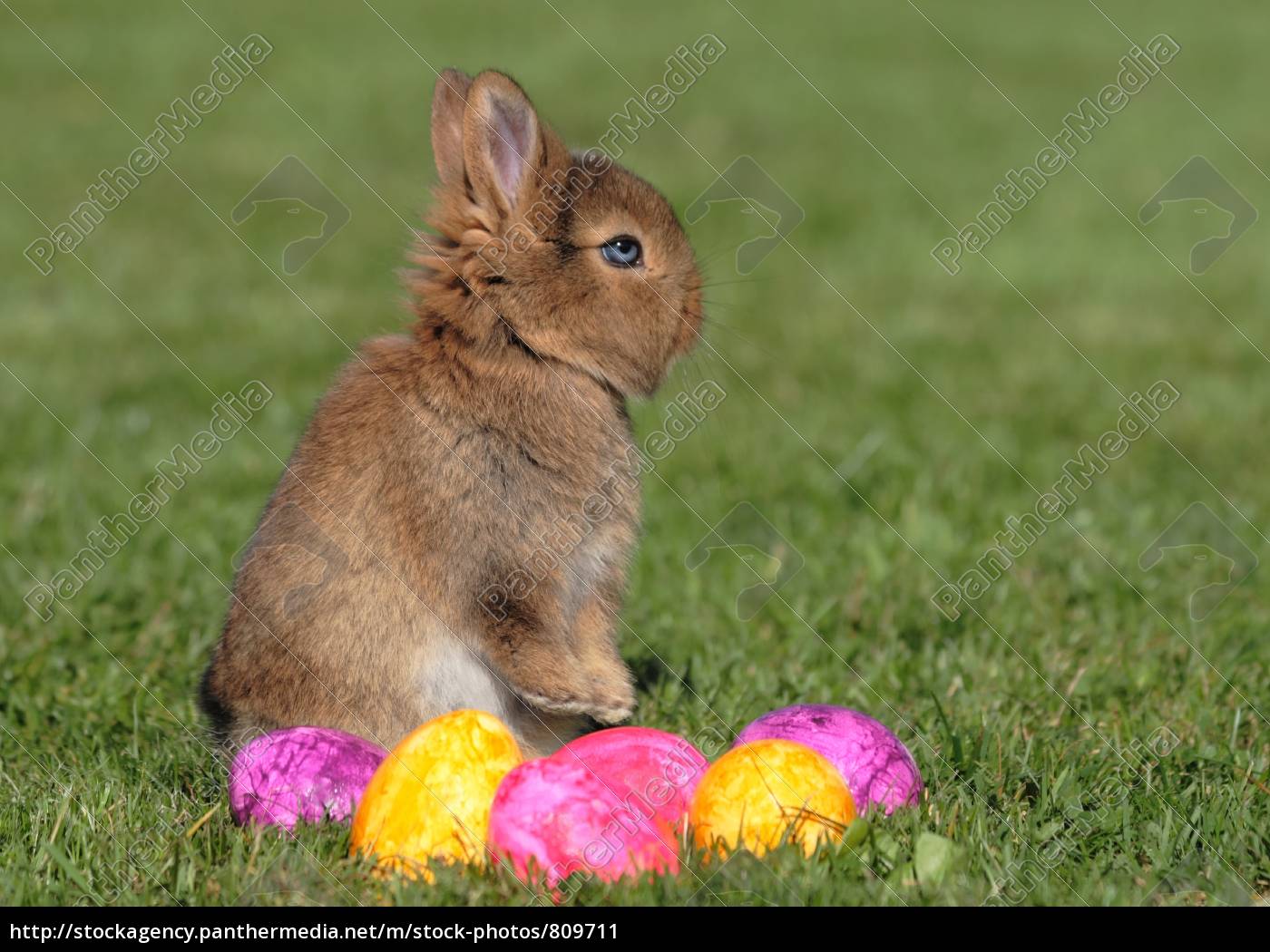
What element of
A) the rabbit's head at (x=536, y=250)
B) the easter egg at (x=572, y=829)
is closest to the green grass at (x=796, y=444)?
the easter egg at (x=572, y=829)

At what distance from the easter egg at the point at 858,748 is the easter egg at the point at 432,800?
2.13 ft

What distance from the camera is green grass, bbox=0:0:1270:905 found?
3.01 metres

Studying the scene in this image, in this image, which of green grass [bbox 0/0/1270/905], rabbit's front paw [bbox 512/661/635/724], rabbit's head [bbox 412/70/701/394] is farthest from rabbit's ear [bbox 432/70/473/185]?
rabbit's front paw [bbox 512/661/635/724]

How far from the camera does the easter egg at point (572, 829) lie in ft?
8.93

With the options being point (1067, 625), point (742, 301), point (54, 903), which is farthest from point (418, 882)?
point (742, 301)

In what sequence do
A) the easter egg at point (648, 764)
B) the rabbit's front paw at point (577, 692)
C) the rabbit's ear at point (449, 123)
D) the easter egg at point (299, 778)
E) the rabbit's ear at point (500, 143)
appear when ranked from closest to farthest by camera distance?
the easter egg at point (648, 764) < the easter egg at point (299, 778) < the rabbit's front paw at point (577, 692) < the rabbit's ear at point (500, 143) < the rabbit's ear at point (449, 123)

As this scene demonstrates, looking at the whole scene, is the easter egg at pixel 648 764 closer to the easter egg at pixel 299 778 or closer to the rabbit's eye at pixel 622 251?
the easter egg at pixel 299 778

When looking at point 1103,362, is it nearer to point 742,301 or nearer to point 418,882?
point 742,301

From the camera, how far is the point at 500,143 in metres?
3.44

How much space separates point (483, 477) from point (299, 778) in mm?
779

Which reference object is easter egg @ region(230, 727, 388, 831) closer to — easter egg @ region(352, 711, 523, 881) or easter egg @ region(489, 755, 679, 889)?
easter egg @ region(352, 711, 523, 881)

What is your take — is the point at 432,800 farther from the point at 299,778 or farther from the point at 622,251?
the point at 622,251

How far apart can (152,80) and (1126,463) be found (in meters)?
10.6

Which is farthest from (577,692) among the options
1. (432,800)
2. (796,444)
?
(796,444)
